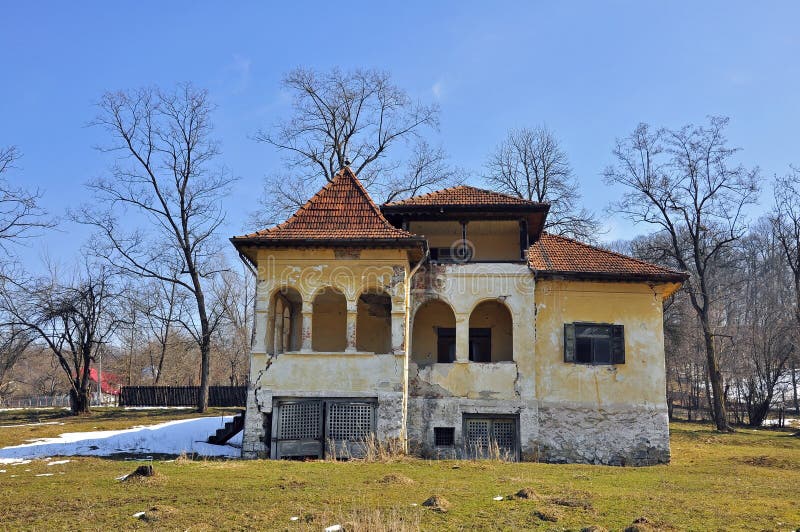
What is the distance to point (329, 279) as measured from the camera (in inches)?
698

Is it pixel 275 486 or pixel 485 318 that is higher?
pixel 485 318

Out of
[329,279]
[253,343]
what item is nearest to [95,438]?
[253,343]

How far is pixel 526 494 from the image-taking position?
1074cm

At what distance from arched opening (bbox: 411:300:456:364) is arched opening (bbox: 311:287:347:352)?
2.22m

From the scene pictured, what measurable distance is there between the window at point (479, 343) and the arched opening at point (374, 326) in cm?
259

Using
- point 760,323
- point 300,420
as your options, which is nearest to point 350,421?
point 300,420

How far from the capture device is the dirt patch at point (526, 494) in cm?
1067

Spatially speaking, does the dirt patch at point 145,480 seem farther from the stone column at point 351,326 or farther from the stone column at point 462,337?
the stone column at point 462,337

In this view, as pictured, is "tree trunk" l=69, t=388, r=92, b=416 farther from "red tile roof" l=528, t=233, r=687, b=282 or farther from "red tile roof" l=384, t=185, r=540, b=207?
"red tile roof" l=528, t=233, r=687, b=282

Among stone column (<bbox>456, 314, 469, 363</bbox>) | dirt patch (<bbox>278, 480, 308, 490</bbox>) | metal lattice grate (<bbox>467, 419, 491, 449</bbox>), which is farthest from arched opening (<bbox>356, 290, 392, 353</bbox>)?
dirt patch (<bbox>278, 480, 308, 490</bbox>)

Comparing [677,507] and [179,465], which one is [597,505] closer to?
[677,507]

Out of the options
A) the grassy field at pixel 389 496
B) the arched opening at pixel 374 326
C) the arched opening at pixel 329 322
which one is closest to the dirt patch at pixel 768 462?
the grassy field at pixel 389 496

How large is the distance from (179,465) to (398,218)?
9208 mm

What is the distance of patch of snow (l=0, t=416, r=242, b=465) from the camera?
17.2m
